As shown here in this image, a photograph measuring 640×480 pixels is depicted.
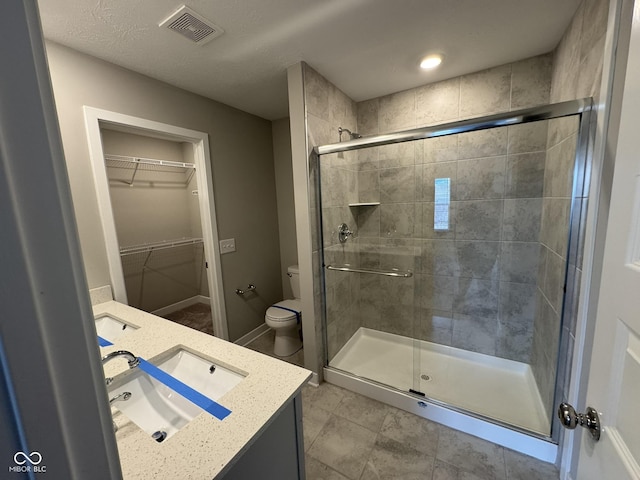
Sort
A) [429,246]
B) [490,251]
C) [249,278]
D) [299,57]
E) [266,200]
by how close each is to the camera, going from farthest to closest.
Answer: [266,200], [249,278], [429,246], [490,251], [299,57]

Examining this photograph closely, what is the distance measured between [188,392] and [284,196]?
230cm

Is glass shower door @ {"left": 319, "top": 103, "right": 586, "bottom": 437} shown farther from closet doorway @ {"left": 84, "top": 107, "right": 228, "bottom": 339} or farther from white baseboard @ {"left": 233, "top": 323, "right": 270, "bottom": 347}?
closet doorway @ {"left": 84, "top": 107, "right": 228, "bottom": 339}

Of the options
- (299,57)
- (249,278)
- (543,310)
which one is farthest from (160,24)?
(543,310)

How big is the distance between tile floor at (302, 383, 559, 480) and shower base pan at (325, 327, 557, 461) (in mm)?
73

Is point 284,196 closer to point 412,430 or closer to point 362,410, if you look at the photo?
point 362,410

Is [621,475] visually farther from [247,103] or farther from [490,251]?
[247,103]

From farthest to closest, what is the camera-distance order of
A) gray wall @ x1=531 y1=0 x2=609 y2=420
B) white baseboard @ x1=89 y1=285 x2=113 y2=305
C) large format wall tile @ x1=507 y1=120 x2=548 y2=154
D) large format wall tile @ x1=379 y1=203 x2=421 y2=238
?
large format wall tile @ x1=379 y1=203 x2=421 y2=238
large format wall tile @ x1=507 y1=120 x2=548 y2=154
white baseboard @ x1=89 y1=285 x2=113 y2=305
gray wall @ x1=531 y1=0 x2=609 y2=420

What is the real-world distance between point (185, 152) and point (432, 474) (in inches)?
164

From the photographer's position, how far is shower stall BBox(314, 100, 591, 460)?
1.44m

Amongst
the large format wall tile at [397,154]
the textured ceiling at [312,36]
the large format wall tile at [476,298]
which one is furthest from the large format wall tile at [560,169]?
the large format wall tile at [397,154]

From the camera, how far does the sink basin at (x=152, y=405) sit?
989 millimetres

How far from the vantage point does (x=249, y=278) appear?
106 inches

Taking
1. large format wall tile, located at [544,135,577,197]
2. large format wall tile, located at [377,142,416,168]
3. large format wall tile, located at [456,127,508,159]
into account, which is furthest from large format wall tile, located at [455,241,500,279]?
large format wall tile, located at [377,142,416,168]

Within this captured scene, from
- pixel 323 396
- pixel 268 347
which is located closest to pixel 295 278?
pixel 268 347
